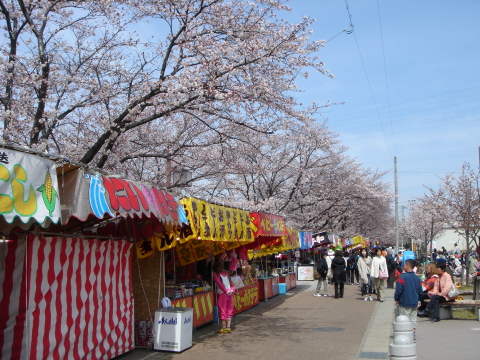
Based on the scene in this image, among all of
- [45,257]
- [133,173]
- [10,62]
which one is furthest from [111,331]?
[133,173]

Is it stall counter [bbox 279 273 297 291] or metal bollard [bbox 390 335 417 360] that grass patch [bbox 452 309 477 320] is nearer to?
metal bollard [bbox 390 335 417 360]

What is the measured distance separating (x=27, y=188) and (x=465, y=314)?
39.5 feet

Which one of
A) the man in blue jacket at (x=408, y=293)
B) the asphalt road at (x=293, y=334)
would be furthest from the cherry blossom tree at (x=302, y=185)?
the man in blue jacket at (x=408, y=293)

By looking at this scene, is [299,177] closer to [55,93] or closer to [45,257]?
[55,93]

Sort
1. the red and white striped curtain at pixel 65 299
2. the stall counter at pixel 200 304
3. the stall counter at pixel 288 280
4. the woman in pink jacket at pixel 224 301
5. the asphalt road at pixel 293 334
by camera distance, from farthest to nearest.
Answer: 1. the stall counter at pixel 288 280
2. the woman in pink jacket at pixel 224 301
3. the stall counter at pixel 200 304
4. the asphalt road at pixel 293 334
5. the red and white striped curtain at pixel 65 299

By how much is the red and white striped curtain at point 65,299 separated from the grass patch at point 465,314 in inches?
346

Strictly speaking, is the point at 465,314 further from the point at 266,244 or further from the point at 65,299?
the point at 65,299

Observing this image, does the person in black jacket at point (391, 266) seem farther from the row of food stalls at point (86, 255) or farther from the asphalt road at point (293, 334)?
the row of food stalls at point (86, 255)

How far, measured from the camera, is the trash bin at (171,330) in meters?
8.57

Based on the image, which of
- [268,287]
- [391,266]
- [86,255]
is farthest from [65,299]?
[391,266]

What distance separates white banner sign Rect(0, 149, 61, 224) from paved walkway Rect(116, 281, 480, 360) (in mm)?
4413

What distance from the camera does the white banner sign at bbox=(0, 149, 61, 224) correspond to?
4.41m

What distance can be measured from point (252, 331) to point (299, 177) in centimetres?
1523

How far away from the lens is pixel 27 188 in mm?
4676
